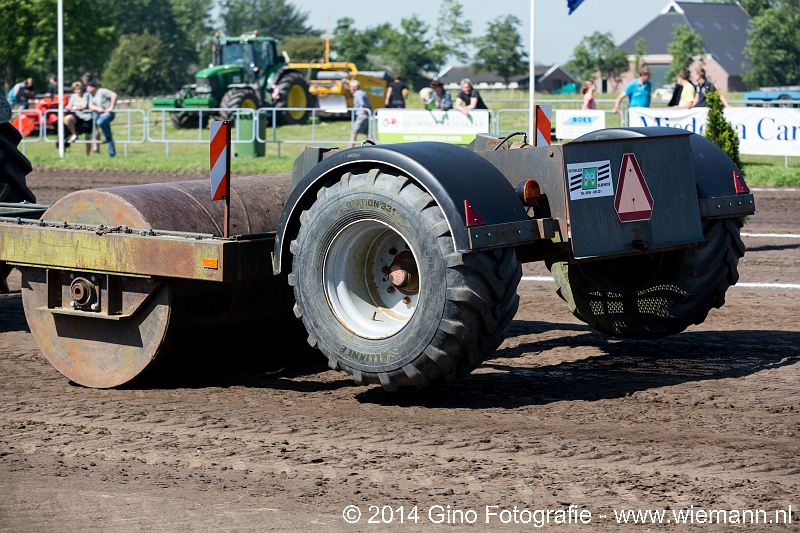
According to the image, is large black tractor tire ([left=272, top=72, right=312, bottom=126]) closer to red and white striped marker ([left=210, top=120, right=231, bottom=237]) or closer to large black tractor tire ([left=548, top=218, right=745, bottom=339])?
large black tractor tire ([left=548, top=218, right=745, bottom=339])

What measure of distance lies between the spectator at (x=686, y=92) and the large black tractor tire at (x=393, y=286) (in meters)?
15.1

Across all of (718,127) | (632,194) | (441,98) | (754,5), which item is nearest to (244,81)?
(441,98)

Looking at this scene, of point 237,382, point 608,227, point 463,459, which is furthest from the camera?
point 237,382

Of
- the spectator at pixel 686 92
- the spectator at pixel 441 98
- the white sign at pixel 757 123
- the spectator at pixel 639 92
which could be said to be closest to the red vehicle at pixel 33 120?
the spectator at pixel 441 98

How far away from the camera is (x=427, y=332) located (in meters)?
5.55

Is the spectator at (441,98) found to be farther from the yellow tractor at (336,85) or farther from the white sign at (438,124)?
the yellow tractor at (336,85)

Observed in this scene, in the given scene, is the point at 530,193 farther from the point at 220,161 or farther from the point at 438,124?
the point at 438,124

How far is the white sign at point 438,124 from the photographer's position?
68.3ft

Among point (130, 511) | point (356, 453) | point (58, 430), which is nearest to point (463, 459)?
point (356, 453)

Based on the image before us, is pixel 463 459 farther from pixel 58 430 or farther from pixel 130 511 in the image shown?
pixel 58 430

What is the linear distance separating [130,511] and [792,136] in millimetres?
17638

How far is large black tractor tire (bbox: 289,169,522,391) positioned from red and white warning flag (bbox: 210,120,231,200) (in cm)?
47

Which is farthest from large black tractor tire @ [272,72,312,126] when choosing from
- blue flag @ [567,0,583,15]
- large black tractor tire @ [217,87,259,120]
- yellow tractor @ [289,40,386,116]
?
blue flag @ [567,0,583,15]

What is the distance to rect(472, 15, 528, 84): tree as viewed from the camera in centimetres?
8250
